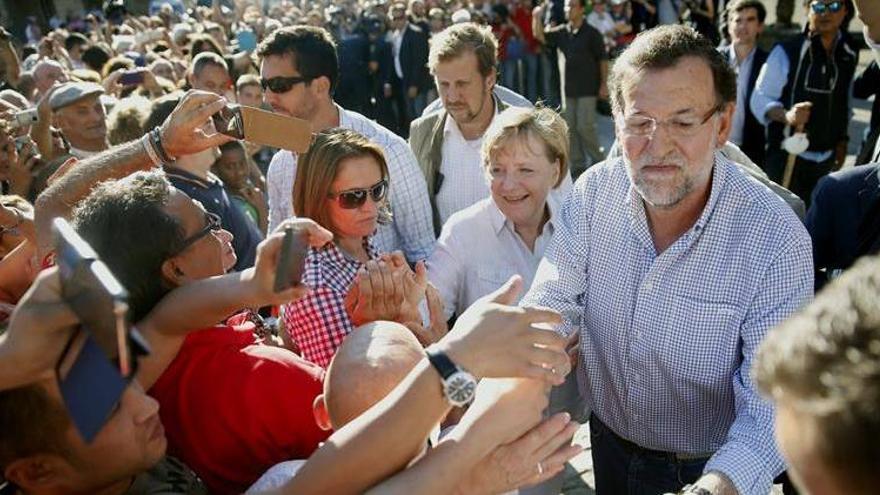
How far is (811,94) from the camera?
563 centimetres

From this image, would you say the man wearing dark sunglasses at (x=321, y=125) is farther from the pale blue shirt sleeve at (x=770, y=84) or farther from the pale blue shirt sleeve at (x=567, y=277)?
the pale blue shirt sleeve at (x=770, y=84)

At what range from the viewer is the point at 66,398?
113 centimetres

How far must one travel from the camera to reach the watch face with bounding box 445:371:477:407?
134cm

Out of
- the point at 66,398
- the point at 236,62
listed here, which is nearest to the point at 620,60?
the point at 66,398

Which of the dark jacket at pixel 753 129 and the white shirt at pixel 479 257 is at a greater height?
the white shirt at pixel 479 257

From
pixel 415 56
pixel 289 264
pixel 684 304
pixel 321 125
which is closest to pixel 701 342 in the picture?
pixel 684 304

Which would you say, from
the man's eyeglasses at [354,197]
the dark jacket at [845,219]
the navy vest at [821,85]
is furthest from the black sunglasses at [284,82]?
the navy vest at [821,85]

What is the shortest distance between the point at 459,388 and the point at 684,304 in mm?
903

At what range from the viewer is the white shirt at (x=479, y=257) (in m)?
3.03

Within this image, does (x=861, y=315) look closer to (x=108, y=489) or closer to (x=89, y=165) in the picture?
(x=108, y=489)

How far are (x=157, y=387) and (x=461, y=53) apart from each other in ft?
9.22

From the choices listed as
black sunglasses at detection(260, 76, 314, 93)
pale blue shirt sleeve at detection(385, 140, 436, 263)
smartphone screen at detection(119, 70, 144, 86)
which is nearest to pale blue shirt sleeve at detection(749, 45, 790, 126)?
pale blue shirt sleeve at detection(385, 140, 436, 263)

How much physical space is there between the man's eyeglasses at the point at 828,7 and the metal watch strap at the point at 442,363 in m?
5.15

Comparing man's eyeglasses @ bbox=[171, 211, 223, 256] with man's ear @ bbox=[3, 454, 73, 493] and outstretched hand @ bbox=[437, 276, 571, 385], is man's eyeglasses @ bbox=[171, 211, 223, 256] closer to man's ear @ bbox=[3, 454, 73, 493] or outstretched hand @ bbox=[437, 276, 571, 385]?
man's ear @ bbox=[3, 454, 73, 493]
